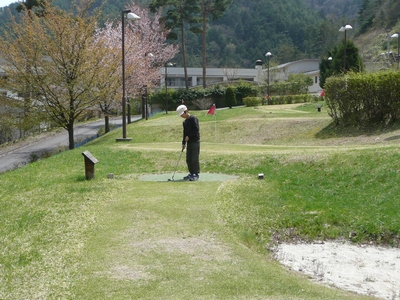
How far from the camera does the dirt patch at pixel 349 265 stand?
574 cm

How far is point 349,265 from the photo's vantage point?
259 inches

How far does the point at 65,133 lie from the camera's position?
37938 millimetres

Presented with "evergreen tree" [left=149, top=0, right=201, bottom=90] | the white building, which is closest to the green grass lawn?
"evergreen tree" [left=149, top=0, right=201, bottom=90]

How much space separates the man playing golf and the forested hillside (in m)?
75.7

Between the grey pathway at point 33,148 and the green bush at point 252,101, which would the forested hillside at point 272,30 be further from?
the grey pathway at point 33,148

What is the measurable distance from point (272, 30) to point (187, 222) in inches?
3712

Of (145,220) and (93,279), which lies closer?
(93,279)

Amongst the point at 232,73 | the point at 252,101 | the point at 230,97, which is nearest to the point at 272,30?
the point at 232,73

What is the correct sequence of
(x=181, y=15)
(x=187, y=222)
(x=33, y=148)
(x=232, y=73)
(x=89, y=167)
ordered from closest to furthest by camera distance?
(x=187, y=222)
(x=89, y=167)
(x=33, y=148)
(x=181, y=15)
(x=232, y=73)

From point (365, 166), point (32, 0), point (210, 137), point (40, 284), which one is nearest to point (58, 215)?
point (40, 284)

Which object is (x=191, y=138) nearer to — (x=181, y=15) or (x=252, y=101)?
(x=252, y=101)

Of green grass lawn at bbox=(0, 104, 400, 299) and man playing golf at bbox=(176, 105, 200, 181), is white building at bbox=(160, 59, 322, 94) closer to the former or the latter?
green grass lawn at bbox=(0, 104, 400, 299)

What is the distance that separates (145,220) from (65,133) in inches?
1245

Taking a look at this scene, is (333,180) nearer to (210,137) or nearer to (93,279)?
(93,279)
